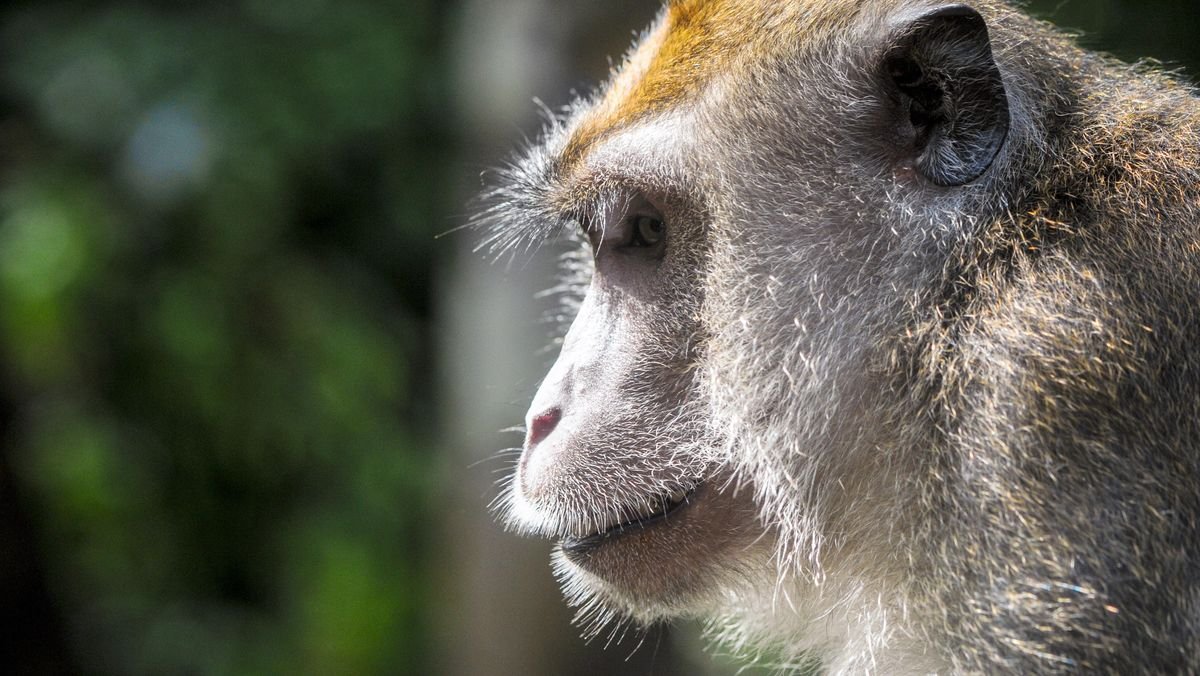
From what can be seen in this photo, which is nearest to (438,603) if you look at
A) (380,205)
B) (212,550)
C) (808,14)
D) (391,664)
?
(391,664)

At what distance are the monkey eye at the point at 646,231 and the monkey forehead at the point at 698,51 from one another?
23 centimetres

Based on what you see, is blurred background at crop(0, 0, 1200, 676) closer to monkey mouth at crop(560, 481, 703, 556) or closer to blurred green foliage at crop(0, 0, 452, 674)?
blurred green foliage at crop(0, 0, 452, 674)

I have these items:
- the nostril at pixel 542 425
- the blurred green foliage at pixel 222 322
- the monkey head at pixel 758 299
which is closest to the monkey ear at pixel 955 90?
the monkey head at pixel 758 299

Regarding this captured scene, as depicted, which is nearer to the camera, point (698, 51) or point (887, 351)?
point (887, 351)

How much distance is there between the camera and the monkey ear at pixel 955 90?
7.09ft

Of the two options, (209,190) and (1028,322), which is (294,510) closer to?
(209,190)

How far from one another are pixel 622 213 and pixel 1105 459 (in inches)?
44.2

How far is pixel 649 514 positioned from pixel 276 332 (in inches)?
169

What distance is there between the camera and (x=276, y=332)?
636 cm

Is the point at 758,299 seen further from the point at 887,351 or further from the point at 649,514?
the point at 649,514

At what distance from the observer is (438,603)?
6.23m

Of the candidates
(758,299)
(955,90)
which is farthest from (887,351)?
(955,90)

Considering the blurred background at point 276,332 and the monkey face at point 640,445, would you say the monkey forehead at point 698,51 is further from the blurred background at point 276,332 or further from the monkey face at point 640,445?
the blurred background at point 276,332

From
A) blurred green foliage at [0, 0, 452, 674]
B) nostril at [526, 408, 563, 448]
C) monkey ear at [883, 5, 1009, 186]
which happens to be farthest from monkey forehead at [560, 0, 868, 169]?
blurred green foliage at [0, 0, 452, 674]
